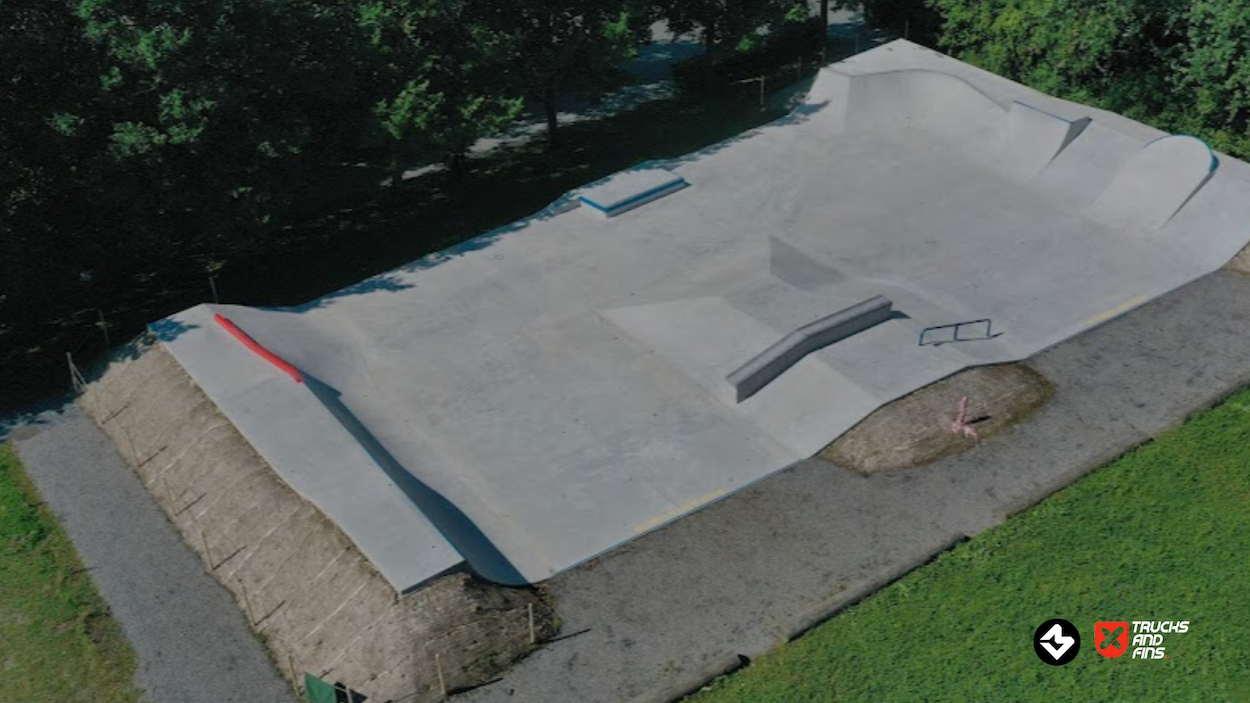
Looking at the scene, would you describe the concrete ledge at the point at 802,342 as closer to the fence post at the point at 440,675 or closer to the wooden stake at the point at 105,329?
the fence post at the point at 440,675

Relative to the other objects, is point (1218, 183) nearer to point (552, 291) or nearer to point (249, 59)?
point (552, 291)

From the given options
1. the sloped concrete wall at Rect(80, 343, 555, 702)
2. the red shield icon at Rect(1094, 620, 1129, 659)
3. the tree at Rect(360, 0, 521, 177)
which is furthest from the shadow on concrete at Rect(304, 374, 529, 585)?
the red shield icon at Rect(1094, 620, 1129, 659)

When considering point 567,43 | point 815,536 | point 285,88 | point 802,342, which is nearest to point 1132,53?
point 567,43

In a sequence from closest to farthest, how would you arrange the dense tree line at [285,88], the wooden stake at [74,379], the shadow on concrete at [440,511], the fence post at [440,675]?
the fence post at [440,675]
the shadow on concrete at [440,511]
the dense tree line at [285,88]
the wooden stake at [74,379]

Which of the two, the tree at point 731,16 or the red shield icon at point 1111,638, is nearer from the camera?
the red shield icon at point 1111,638

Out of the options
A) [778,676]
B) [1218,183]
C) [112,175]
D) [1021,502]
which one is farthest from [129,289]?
[1218,183]

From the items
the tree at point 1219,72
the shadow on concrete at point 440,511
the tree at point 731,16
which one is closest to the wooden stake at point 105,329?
the shadow on concrete at point 440,511
